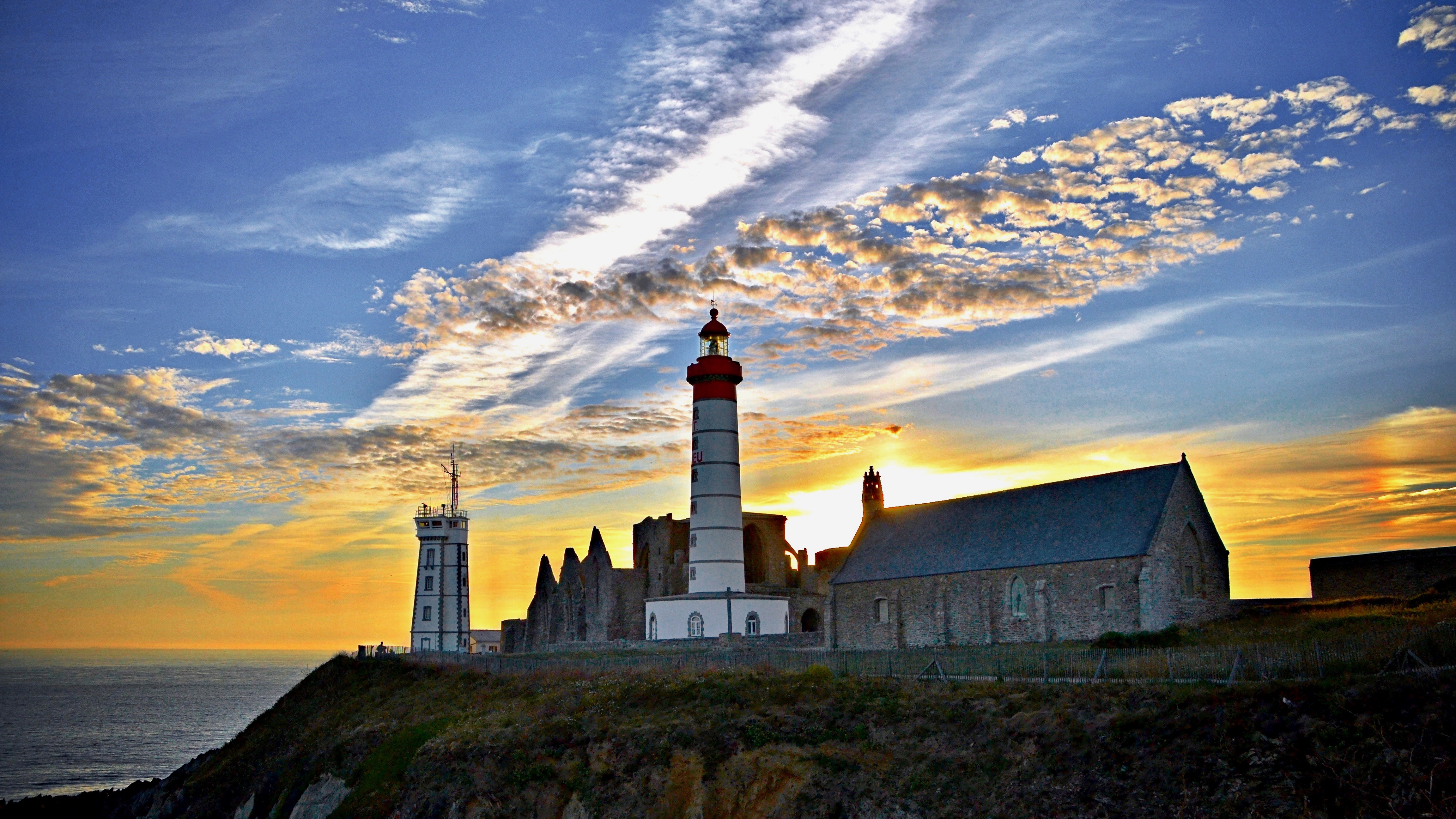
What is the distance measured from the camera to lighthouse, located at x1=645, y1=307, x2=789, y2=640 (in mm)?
50406

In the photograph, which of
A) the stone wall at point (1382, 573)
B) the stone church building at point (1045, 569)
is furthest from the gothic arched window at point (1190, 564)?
the stone wall at point (1382, 573)

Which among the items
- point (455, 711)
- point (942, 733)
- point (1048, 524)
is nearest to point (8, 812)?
point (455, 711)

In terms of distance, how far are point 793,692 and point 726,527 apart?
24469 mm

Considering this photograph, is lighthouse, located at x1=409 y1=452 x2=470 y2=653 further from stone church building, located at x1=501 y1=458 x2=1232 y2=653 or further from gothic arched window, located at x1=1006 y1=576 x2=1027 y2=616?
gothic arched window, located at x1=1006 y1=576 x2=1027 y2=616

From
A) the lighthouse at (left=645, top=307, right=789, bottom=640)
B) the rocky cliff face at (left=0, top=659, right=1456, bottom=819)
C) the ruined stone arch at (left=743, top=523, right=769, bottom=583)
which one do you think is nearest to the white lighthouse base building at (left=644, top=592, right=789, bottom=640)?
the lighthouse at (left=645, top=307, right=789, bottom=640)

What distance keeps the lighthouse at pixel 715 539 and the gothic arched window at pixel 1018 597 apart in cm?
1500

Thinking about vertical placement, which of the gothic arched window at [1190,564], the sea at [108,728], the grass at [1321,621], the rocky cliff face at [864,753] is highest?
the gothic arched window at [1190,564]

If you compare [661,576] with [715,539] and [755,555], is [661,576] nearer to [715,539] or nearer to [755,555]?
[755,555]

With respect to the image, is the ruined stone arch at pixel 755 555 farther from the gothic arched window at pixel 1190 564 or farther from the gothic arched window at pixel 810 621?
the gothic arched window at pixel 1190 564

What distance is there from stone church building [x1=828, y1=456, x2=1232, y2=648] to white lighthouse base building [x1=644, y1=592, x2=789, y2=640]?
5333 millimetres

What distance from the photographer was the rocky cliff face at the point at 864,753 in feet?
55.8

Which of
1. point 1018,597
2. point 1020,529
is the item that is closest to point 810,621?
point 1020,529

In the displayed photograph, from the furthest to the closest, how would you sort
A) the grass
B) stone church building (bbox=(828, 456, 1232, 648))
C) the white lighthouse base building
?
the white lighthouse base building, stone church building (bbox=(828, 456, 1232, 648)), the grass

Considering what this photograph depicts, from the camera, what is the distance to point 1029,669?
26125mm
